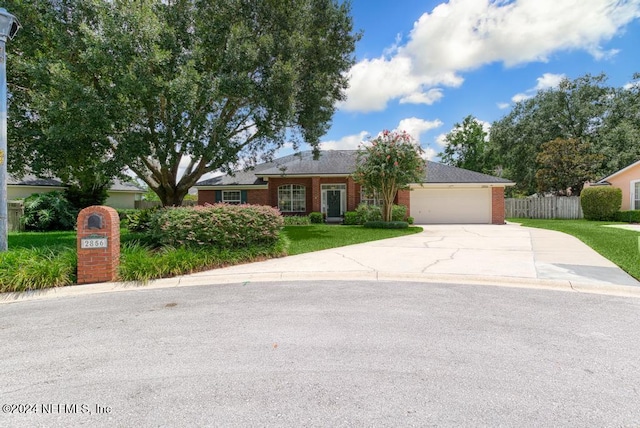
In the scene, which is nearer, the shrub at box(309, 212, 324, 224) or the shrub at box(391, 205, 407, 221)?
the shrub at box(391, 205, 407, 221)

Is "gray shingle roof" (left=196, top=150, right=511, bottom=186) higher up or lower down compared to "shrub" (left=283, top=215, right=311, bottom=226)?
higher up

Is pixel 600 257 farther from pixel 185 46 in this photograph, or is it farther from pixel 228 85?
pixel 185 46

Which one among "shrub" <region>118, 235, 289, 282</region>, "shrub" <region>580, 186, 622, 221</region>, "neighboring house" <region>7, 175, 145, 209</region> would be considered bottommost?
"shrub" <region>118, 235, 289, 282</region>

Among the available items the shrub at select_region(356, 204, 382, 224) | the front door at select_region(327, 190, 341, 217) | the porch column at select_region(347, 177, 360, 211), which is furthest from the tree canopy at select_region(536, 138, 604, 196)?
the front door at select_region(327, 190, 341, 217)

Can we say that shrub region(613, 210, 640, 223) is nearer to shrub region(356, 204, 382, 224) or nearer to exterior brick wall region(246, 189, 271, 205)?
shrub region(356, 204, 382, 224)

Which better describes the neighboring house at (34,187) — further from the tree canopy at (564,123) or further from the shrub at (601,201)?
the tree canopy at (564,123)

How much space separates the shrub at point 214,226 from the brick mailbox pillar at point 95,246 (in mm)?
1467

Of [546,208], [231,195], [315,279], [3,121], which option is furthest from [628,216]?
[3,121]

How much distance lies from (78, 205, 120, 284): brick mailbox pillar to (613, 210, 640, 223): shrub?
2498cm

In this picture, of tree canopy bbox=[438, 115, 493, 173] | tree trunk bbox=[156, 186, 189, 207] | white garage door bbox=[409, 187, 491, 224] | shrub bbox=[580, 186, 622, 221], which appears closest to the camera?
tree trunk bbox=[156, 186, 189, 207]

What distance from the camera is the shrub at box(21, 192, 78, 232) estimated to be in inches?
601

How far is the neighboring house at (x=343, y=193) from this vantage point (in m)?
20.1

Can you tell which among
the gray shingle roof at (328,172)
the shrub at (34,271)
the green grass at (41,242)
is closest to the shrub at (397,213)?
the gray shingle roof at (328,172)

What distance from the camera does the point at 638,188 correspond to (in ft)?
64.1
